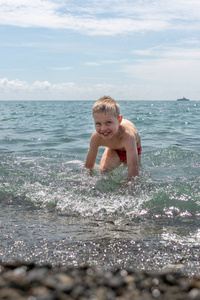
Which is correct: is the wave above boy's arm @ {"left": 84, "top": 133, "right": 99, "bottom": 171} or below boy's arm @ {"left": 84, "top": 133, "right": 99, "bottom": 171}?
below

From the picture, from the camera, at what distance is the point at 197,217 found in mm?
3553

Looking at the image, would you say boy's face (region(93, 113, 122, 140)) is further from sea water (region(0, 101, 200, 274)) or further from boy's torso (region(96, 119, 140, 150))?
sea water (region(0, 101, 200, 274))

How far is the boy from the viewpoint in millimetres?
4699

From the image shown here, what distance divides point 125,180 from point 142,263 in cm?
262

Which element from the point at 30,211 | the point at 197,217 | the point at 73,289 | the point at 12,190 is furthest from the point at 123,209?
the point at 73,289

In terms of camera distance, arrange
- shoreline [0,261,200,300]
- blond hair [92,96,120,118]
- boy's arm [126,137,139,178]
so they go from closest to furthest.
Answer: shoreline [0,261,200,300] < blond hair [92,96,120,118] < boy's arm [126,137,139,178]

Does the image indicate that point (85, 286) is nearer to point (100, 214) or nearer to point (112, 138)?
point (100, 214)

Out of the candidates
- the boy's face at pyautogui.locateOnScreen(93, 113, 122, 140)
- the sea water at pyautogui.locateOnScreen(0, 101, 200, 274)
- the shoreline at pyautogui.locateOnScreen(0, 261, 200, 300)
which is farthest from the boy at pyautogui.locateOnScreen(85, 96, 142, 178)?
the shoreline at pyautogui.locateOnScreen(0, 261, 200, 300)

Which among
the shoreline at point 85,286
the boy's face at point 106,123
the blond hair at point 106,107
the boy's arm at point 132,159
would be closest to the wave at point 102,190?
the boy's arm at point 132,159

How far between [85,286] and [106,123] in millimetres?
3512

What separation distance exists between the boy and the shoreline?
10.7ft

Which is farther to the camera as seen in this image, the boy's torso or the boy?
the boy's torso

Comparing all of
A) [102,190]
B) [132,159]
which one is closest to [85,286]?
[102,190]

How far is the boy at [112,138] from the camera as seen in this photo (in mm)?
4699
